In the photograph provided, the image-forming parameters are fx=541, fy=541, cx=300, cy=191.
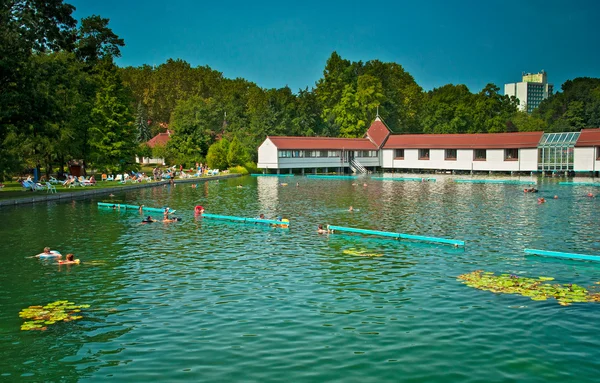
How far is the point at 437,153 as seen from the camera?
288 feet

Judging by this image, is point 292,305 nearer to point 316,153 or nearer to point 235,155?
point 316,153

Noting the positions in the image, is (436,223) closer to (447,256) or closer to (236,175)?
(447,256)

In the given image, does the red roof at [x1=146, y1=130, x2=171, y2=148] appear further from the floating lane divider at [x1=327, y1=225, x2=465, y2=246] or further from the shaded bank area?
the floating lane divider at [x1=327, y1=225, x2=465, y2=246]

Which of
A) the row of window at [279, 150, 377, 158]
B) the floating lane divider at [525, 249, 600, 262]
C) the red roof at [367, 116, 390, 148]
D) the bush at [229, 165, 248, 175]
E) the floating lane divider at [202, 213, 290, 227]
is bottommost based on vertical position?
the floating lane divider at [525, 249, 600, 262]

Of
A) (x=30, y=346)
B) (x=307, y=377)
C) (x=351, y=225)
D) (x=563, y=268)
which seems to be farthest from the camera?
(x=351, y=225)

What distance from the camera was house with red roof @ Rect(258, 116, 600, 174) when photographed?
77000mm

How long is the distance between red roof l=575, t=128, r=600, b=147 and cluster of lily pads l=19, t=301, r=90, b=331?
244 ft

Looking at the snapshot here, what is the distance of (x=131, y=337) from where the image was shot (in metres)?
14.1

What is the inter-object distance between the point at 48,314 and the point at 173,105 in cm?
12354

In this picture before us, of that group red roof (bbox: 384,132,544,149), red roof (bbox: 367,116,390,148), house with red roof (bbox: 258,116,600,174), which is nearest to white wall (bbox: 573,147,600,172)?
house with red roof (bbox: 258,116,600,174)

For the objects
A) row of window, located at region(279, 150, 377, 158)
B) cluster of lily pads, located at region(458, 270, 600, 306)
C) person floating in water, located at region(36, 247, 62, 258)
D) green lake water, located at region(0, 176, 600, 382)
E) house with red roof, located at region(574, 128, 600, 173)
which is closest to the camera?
green lake water, located at region(0, 176, 600, 382)

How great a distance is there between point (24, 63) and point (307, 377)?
1607 inches

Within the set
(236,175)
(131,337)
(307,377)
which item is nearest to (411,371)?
(307,377)

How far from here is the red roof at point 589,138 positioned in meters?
73.9
